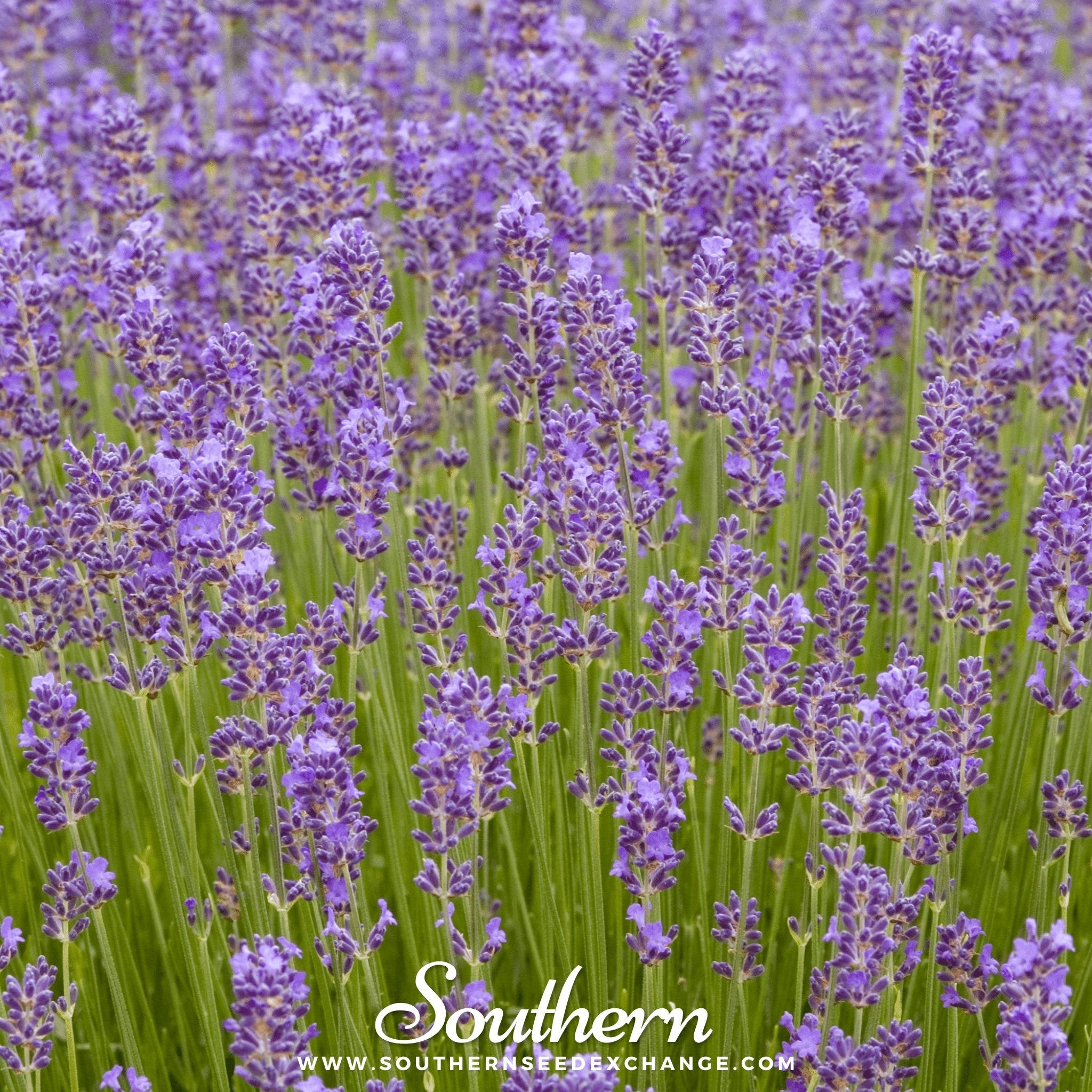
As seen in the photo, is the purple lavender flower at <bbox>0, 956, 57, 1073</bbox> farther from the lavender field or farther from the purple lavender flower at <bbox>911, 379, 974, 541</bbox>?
the purple lavender flower at <bbox>911, 379, 974, 541</bbox>

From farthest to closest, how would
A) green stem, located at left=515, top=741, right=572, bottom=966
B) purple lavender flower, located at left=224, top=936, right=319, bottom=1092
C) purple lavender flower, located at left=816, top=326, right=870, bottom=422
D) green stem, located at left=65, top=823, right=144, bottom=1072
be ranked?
purple lavender flower, located at left=816, top=326, right=870, bottom=422 → green stem, located at left=515, top=741, right=572, bottom=966 → green stem, located at left=65, top=823, right=144, bottom=1072 → purple lavender flower, located at left=224, top=936, right=319, bottom=1092

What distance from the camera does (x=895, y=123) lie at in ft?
15.7

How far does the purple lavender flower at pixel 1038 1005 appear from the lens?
205 cm

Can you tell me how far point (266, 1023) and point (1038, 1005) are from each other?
116 cm

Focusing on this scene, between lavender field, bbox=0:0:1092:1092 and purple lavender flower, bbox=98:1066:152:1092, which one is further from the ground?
lavender field, bbox=0:0:1092:1092

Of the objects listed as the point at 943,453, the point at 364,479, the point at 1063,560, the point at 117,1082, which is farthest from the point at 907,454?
the point at 117,1082

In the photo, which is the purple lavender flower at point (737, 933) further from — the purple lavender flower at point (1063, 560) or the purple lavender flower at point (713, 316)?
the purple lavender flower at point (713, 316)

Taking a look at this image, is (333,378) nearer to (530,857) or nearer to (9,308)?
(9,308)

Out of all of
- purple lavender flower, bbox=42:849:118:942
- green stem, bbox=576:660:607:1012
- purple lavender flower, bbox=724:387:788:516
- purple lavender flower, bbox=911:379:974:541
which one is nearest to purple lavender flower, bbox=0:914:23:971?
purple lavender flower, bbox=42:849:118:942

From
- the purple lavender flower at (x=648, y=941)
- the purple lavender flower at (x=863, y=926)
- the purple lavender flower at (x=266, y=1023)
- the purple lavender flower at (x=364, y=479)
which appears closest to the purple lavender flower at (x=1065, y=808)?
the purple lavender flower at (x=863, y=926)

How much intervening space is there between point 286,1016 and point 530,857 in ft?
5.39

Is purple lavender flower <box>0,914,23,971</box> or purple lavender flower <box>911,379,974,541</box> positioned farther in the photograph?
purple lavender flower <box>911,379,974,541</box>

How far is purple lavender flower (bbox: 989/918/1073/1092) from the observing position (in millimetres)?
2053

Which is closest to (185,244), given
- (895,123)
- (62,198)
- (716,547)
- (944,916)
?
(62,198)
